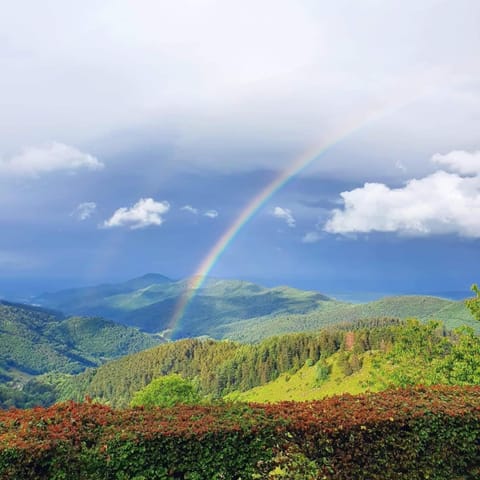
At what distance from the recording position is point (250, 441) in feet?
31.0

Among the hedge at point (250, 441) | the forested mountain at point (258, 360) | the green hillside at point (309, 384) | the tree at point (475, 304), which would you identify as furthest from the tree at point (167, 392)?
the forested mountain at point (258, 360)

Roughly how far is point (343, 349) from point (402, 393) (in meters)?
142

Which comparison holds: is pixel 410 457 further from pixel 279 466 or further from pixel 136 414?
pixel 136 414

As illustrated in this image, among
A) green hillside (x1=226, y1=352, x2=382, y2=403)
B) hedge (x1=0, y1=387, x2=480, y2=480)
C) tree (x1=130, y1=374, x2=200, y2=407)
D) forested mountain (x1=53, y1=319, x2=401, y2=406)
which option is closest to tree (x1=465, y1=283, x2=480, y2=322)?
hedge (x1=0, y1=387, x2=480, y2=480)

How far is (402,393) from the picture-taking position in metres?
12.2

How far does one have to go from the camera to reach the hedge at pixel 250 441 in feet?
28.5

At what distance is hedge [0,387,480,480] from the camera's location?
28.5 feet

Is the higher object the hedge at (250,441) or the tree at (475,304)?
the tree at (475,304)

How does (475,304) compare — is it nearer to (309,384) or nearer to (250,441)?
(250,441)

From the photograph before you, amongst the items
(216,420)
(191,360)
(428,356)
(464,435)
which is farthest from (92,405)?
(191,360)

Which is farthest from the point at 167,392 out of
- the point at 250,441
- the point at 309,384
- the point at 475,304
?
the point at 309,384

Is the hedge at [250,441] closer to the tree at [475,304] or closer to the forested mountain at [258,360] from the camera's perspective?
the tree at [475,304]

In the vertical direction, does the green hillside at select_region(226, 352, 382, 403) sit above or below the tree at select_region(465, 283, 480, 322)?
below

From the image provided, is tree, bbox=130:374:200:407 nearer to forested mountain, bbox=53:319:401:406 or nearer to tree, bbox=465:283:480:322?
tree, bbox=465:283:480:322
